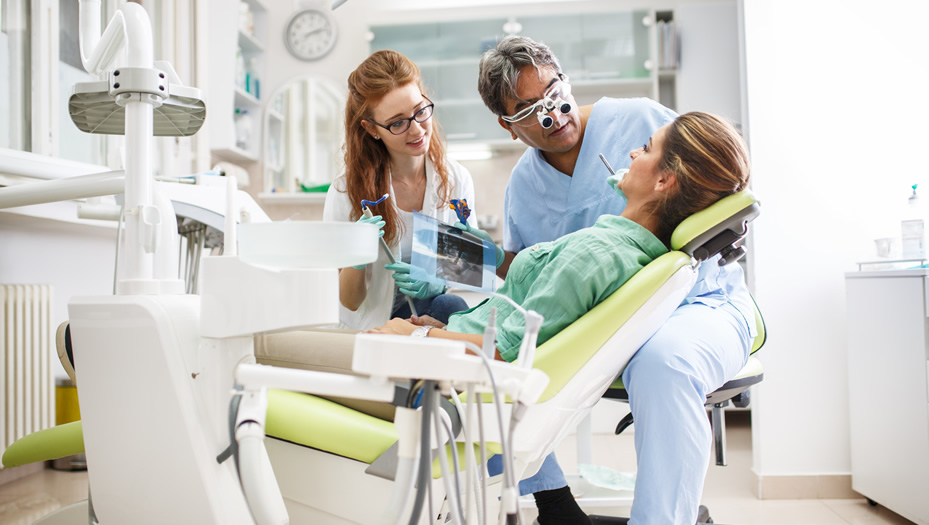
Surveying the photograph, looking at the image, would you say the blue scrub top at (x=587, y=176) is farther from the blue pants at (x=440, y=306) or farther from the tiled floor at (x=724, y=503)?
the tiled floor at (x=724, y=503)

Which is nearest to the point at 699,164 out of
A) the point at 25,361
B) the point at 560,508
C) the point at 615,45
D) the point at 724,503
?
the point at 560,508

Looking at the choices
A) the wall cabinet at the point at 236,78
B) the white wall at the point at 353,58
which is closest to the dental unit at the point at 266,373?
the wall cabinet at the point at 236,78

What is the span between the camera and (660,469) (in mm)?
994

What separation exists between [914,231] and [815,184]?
0.95 ft

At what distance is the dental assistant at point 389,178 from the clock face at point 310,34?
2.34 meters

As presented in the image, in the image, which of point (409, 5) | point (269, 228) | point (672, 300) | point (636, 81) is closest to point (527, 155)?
point (672, 300)

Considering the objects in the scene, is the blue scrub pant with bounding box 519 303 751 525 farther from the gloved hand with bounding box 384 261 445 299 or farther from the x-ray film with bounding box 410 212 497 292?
the gloved hand with bounding box 384 261 445 299

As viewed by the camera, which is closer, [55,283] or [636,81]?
[55,283]

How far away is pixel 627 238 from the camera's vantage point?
3.57 ft

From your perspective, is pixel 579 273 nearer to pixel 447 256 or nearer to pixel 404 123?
pixel 447 256

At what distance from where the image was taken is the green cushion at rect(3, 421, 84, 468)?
1.15m

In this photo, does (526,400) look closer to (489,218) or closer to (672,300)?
(672,300)

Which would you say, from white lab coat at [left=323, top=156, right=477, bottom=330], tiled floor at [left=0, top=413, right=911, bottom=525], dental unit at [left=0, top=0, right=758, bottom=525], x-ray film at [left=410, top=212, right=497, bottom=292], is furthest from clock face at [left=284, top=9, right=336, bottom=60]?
dental unit at [left=0, top=0, right=758, bottom=525]

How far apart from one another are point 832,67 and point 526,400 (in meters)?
1.83
